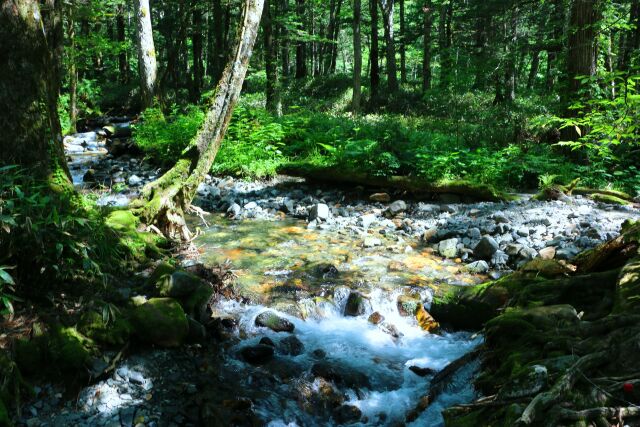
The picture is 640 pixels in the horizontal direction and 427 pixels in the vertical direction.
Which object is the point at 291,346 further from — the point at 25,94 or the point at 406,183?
the point at 406,183

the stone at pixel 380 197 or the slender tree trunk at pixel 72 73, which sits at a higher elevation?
the slender tree trunk at pixel 72 73

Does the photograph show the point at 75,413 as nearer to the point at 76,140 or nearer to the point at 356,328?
the point at 356,328

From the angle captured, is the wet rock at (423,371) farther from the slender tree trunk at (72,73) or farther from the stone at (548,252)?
the slender tree trunk at (72,73)

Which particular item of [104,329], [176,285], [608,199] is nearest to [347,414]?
[176,285]

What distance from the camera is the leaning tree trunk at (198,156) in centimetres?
702

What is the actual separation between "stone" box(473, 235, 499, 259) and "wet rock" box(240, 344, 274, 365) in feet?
13.7

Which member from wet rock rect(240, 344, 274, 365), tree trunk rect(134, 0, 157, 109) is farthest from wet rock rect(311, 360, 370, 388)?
tree trunk rect(134, 0, 157, 109)

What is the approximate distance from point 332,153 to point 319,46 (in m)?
34.2

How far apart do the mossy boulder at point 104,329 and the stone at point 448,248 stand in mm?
5215

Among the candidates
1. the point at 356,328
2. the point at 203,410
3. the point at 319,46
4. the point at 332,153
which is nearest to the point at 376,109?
the point at 332,153

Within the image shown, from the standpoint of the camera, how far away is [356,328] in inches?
221

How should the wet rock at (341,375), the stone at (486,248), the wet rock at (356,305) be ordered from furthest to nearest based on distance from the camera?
the stone at (486,248), the wet rock at (356,305), the wet rock at (341,375)

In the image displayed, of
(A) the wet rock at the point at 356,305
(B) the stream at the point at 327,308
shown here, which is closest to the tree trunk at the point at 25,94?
(B) the stream at the point at 327,308

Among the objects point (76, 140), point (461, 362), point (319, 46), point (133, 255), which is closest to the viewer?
point (461, 362)
